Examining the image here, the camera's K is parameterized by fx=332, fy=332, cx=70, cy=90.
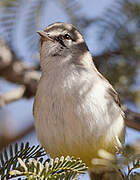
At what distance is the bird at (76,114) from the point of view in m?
2.92

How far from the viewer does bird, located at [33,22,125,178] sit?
2.92m

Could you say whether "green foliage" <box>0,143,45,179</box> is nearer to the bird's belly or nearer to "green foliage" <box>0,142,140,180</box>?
"green foliage" <box>0,142,140,180</box>

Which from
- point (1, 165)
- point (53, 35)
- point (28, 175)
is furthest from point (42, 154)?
point (53, 35)

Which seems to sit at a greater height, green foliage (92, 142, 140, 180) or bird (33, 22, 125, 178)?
bird (33, 22, 125, 178)

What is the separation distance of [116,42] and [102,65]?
0.40m

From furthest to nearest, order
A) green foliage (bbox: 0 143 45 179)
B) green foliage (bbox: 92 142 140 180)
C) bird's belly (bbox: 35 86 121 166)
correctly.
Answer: bird's belly (bbox: 35 86 121 166) → green foliage (bbox: 0 143 45 179) → green foliage (bbox: 92 142 140 180)

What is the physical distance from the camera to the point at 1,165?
6.56ft

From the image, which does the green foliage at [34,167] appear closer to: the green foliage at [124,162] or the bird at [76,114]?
the green foliage at [124,162]

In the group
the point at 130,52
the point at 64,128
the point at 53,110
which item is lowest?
the point at 64,128

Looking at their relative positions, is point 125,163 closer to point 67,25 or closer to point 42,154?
point 42,154

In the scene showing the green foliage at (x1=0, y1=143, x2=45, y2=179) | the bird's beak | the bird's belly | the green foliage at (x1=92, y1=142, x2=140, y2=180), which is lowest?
the green foliage at (x1=92, y1=142, x2=140, y2=180)

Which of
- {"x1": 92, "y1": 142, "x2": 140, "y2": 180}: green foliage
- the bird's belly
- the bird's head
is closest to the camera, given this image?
{"x1": 92, "y1": 142, "x2": 140, "y2": 180}: green foliage

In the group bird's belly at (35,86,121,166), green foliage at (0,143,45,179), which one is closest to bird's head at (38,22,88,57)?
bird's belly at (35,86,121,166)

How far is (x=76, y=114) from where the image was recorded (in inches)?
114
